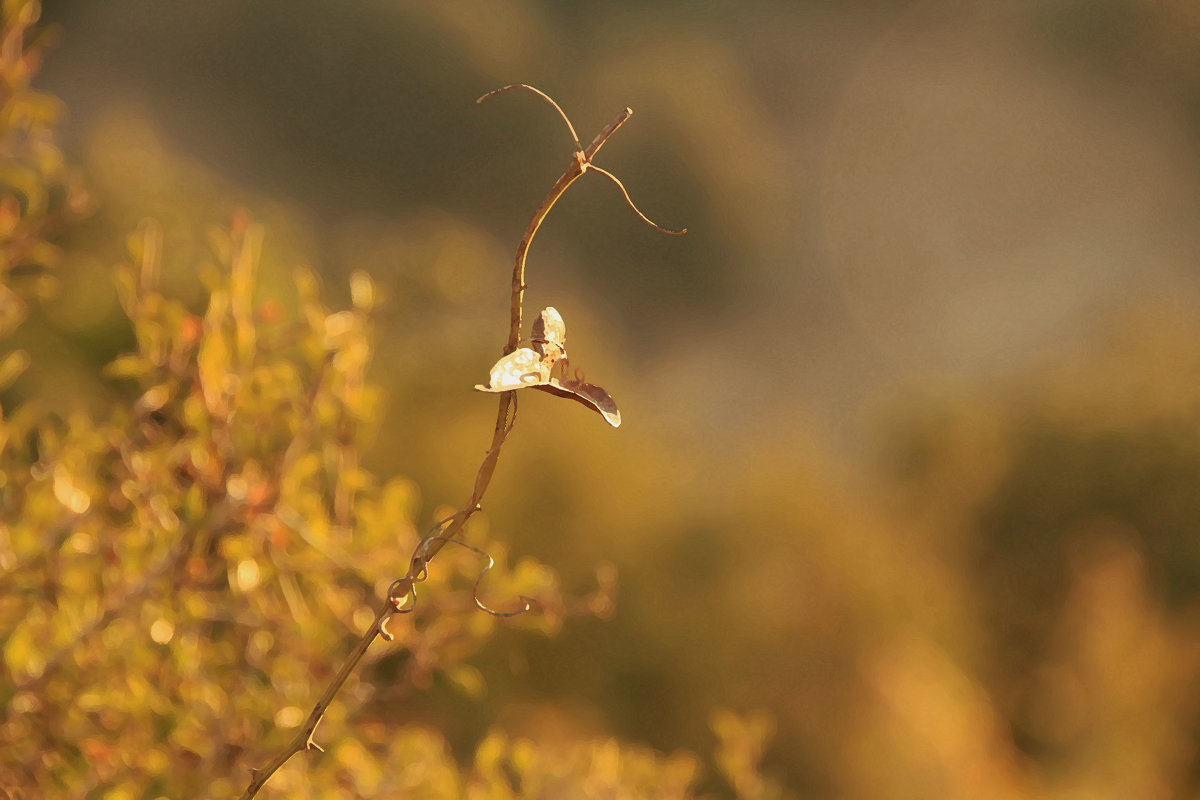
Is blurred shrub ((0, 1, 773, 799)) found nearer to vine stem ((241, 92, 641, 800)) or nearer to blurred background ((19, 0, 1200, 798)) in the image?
vine stem ((241, 92, 641, 800))

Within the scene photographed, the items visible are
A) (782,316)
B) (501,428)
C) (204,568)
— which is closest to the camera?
(501,428)

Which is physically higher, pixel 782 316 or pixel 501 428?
pixel 782 316

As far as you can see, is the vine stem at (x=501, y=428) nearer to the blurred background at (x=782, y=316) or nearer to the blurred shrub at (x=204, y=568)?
the blurred shrub at (x=204, y=568)

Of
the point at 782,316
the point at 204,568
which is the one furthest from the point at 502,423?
the point at 782,316

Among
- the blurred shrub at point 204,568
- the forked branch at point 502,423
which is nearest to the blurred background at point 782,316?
the blurred shrub at point 204,568

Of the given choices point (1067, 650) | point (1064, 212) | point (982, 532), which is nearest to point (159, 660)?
point (1067, 650)

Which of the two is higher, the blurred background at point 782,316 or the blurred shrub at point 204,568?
the blurred background at point 782,316

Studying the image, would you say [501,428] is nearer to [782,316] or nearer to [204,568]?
[204,568]

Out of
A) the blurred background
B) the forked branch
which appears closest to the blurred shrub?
the forked branch

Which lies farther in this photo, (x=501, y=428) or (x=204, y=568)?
(x=204, y=568)
